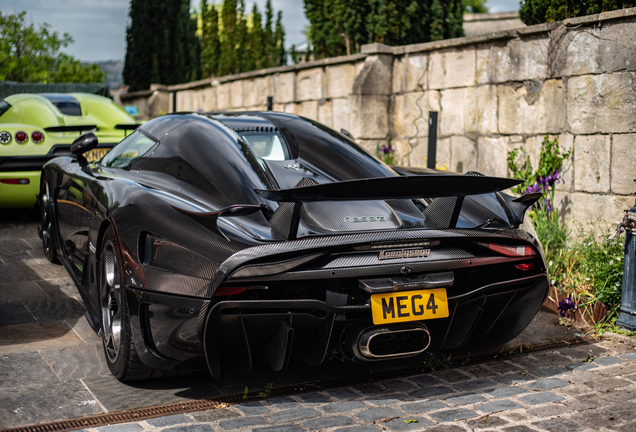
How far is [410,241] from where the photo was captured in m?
2.69

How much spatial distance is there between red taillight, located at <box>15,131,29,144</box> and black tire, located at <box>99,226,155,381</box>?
3.56 metres

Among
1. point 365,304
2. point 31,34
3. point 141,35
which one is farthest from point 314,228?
point 141,35

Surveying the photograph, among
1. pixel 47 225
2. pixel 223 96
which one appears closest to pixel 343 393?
pixel 47 225

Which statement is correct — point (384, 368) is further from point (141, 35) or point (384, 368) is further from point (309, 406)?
point (141, 35)

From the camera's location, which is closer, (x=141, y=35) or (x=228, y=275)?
(x=228, y=275)

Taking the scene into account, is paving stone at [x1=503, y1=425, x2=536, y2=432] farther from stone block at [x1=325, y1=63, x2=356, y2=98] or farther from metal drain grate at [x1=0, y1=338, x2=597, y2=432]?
stone block at [x1=325, y1=63, x2=356, y2=98]

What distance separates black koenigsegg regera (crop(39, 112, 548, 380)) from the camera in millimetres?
2541

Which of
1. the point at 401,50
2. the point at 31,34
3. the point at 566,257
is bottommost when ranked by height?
the point at 566,257

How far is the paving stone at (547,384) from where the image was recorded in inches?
122

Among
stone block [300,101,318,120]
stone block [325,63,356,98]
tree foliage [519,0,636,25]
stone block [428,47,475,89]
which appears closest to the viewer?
tree foliage [519,0,636,25]

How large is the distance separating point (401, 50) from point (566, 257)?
3783 millimetres

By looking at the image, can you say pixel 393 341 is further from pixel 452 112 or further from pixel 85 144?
pixel 452 112

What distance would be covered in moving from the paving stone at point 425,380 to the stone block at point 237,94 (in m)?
9.02

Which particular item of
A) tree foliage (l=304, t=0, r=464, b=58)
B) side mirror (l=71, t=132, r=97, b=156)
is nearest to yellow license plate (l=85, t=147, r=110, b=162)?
side mirror (l=71, t=132, r=97, b=156)
